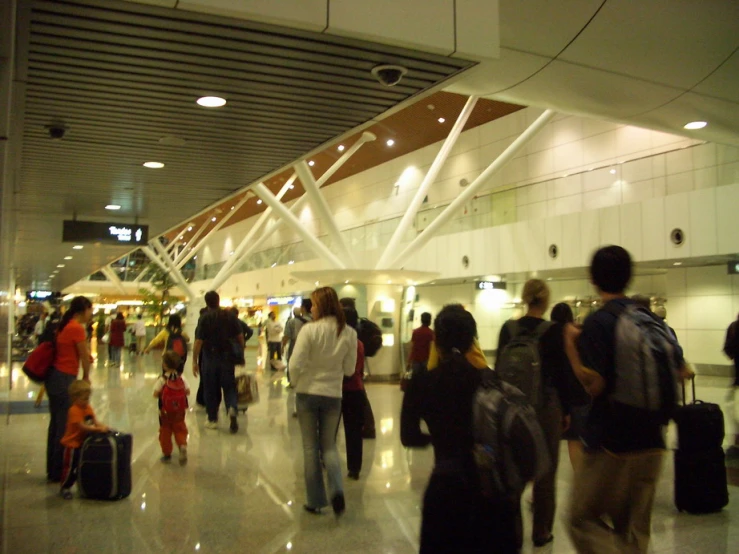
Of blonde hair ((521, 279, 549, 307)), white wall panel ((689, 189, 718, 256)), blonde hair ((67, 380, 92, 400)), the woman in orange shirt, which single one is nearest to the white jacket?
blonde hair ((521, 279, 549, 307))

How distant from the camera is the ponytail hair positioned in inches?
267

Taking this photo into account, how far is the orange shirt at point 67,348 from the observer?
6.69 meters

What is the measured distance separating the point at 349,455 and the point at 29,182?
628 cm

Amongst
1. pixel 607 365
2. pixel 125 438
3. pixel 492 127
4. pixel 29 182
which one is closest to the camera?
pixel 607 365

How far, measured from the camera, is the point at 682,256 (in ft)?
53.8

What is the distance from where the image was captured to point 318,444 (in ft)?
19.3

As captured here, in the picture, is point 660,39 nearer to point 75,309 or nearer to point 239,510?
point 239,510

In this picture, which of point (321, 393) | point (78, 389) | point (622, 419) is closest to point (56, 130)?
point (78, 389)

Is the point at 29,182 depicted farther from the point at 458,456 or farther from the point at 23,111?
the point at 458,456

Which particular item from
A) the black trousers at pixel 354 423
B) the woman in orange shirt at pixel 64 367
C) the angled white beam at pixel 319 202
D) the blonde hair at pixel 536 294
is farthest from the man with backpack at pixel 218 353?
the angled white beam at pixel 319 202

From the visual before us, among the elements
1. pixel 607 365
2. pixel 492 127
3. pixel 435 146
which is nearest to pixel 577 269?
pixel 492 127

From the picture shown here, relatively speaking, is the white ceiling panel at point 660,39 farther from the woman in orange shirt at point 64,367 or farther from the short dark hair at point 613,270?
the woman in orange shirt at point 64,367

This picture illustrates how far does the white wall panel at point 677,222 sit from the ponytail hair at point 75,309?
13644 mm

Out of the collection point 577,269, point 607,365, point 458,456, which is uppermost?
point 577,269
